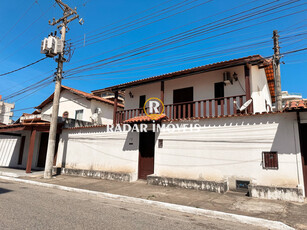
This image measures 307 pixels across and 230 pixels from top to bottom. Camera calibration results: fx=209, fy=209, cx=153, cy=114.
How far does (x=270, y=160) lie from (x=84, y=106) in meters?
14.5

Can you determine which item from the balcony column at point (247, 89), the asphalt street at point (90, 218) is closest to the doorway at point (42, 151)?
the asphalt street at point (90, 218)

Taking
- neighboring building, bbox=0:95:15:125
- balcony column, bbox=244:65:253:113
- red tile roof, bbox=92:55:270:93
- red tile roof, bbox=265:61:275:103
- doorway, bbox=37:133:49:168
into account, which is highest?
neighboring building, bbox=0:95:15:125

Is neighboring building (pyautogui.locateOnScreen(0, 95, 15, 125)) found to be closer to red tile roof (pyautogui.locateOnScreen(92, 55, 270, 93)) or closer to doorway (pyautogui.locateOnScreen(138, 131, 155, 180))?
red tile roof (pyautogui.locateOnScreen(92, 55, 270, 93))

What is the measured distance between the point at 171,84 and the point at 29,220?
31.2ft

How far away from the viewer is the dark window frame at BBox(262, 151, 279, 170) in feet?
23.9

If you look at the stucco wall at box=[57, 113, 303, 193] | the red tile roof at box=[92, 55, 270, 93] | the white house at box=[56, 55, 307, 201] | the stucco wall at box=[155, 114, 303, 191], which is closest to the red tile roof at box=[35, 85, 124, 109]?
the white house at box=[56, 55, 307, 201]

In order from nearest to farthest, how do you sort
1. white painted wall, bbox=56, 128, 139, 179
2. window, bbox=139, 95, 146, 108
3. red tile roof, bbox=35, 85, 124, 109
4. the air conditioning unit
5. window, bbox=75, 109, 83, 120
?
1. the air conditioning unit
2. white painted wall, bbox=56, 128, 139, 179
3. window, bbox=139, 95, 146, 108
4. red tile roof, bbox=35, 85, 124, 109
5. window, bbox=75, 109, 83, 120

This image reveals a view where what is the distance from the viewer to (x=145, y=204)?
6.54 m

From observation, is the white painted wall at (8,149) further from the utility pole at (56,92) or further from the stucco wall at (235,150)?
the stucco wall at (235,150)

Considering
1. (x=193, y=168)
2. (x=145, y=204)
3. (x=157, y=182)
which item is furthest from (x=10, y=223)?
(x=193, y=168)

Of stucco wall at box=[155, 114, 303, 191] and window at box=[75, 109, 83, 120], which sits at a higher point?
window at box=[75, 109, 83, 120]

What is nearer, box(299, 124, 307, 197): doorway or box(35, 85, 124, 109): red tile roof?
box(299, 124, 307, 197): doorway

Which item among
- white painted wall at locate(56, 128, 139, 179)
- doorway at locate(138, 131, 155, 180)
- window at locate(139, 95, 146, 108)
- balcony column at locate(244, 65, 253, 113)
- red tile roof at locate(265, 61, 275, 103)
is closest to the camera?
balcony column at locate(244, 65, 253, 113)

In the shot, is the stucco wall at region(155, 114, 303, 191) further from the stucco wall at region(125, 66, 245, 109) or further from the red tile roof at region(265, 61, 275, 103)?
the red tile roof at region(265, 61, 275, 103)
